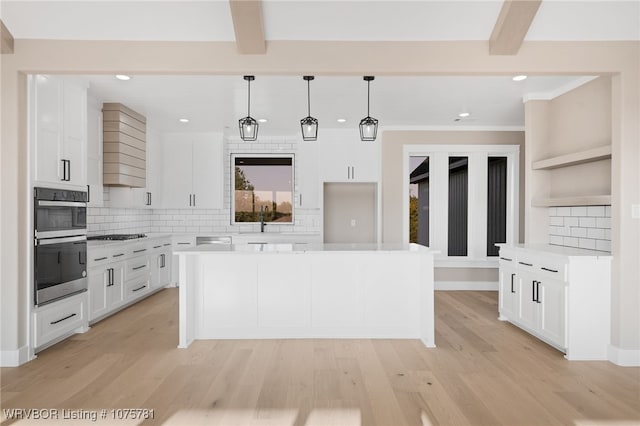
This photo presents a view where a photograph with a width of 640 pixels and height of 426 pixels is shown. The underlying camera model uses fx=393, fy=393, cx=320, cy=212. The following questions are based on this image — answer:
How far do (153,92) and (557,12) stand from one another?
13.4 ft

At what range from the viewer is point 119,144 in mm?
5090

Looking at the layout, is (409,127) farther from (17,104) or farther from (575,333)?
(17,104)

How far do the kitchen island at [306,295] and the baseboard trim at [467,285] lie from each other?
2.67 metres

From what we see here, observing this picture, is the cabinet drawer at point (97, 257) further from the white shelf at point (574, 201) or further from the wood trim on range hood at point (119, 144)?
the white shelf at point (574, 201)

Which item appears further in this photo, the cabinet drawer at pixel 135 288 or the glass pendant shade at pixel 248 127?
the cabinet drawer at pixel 135 288

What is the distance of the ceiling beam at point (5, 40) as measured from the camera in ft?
10.2

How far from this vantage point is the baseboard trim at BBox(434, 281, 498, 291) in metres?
6.28

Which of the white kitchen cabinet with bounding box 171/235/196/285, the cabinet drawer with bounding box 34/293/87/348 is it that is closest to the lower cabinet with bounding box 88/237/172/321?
the white kitchen cabinet with bounding box 171/235/196/285

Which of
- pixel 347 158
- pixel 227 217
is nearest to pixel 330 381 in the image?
pixel 347 158

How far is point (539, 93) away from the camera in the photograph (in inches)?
180

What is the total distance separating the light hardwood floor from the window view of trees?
3.38 metres

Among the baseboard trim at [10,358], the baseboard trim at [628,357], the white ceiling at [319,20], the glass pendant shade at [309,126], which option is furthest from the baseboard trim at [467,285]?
the baseboard trim at [10,358]

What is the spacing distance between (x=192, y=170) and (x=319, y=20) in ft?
14.1

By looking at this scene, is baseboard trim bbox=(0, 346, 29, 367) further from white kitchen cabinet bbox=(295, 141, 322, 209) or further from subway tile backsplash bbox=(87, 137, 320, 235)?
white kitchen cabinet bbox=(295, 141, 322, 209)
